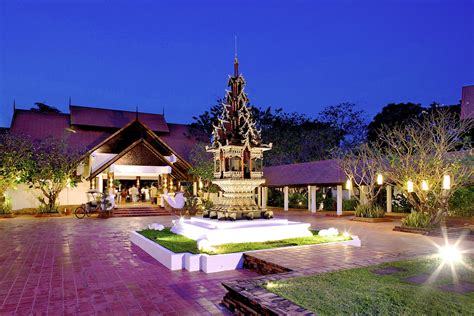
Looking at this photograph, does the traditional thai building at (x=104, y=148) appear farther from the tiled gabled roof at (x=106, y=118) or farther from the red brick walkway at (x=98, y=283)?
the red brick walkway at (x=98, y=283)

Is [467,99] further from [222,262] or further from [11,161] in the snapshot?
[11,161]

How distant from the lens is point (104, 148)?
75.8 feet

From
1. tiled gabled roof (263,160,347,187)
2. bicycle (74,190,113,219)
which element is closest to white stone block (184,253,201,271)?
bicycle (74,190,113,219)

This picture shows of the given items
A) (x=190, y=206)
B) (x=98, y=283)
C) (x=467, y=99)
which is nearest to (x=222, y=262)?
(x=98, y=283)

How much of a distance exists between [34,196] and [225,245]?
685 inches

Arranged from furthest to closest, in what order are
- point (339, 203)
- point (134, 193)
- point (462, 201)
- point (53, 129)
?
point (134, 193) → point (53, 129) → point (339, 203) → point (462, 201)

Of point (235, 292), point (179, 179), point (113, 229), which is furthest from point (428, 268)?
point (179, 179)

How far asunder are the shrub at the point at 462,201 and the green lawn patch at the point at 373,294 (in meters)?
10.9

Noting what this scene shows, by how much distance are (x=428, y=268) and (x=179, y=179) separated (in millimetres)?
18719

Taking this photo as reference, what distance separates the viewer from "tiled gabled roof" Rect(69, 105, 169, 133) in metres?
26.6

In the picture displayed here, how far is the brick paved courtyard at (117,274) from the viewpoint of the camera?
205 inches

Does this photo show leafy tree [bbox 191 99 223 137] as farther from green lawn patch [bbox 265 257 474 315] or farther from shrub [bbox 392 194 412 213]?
green lawn patch [bbox 265 257 474 315]

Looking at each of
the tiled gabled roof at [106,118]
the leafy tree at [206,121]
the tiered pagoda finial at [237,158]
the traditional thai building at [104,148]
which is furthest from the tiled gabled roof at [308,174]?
the tiered pagoda finial at [237,158]

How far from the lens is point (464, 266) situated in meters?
6.45
